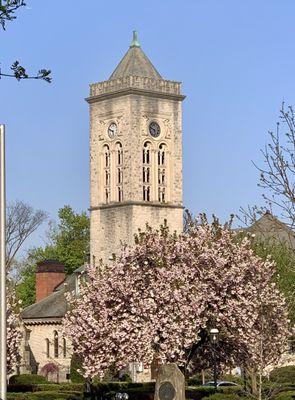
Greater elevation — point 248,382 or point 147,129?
point 147,129

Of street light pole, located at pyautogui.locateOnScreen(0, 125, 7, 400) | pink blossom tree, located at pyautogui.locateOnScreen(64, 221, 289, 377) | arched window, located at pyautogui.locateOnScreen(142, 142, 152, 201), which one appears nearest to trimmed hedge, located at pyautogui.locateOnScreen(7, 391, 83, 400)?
pink blossom tree, located at pyautogui.locateOnScreen(64, 221, 289, 377)

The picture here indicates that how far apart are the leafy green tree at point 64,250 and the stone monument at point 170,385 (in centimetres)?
7899

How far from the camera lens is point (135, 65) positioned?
3826 inches

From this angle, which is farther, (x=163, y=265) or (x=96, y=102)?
(x=96, y=102)

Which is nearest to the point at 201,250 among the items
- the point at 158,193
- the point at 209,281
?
the point at 209,281

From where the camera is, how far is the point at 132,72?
9606 centimetres

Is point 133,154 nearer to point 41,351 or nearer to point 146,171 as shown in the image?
point 146,171

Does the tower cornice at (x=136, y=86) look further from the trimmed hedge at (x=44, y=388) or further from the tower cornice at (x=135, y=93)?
the trimmed hedge at (x=44, y=388)

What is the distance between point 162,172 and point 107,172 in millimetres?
4238

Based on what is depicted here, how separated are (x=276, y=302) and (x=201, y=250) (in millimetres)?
3623

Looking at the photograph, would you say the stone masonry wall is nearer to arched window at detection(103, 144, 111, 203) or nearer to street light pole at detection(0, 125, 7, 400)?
arched window at detection(103, 144, 111, 203)

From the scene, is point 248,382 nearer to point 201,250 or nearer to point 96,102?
point 201,250

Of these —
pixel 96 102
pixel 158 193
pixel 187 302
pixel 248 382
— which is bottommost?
pixel 248 382

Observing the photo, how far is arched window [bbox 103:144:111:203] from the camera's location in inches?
3760
